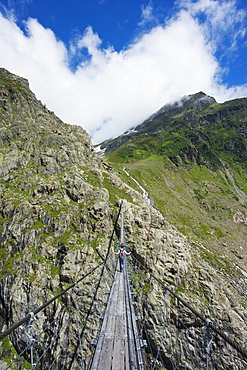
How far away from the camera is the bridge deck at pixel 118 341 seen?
6840 mm

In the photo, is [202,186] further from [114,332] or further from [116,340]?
[116,340]

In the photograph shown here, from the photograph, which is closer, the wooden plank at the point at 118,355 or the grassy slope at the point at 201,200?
the wooden plank at the point at 118,355

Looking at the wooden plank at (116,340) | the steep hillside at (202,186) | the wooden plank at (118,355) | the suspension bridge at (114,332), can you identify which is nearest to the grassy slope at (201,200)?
the steep hillside at (202,186)

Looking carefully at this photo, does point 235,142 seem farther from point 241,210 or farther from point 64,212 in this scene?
point 64,212

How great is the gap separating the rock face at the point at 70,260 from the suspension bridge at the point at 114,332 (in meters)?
0.23

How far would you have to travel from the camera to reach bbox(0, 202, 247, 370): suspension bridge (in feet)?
22.0

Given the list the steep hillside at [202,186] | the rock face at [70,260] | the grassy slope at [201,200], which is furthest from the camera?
the steep hillside at [202,186]

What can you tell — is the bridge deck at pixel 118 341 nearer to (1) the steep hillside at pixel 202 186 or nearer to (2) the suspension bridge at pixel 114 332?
(2) the suspension bridge at pixel 114 332

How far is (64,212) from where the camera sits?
1403 inches

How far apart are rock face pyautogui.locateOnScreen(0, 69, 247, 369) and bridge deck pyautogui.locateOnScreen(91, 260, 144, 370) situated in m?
13.3

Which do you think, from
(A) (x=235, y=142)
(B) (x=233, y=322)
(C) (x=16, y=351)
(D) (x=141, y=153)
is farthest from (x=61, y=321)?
(A) (x=235, y=142)

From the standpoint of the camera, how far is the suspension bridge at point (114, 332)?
6715mm

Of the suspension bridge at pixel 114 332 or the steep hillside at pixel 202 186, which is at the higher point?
the steep hillside at pixel 202 186

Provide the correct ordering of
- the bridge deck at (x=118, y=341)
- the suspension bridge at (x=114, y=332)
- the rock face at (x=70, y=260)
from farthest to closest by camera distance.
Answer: the rock face at (x=70, y=260)
the bridge deck at (x=118, y=341)
the suspension bridge at (x=114, y=332)
